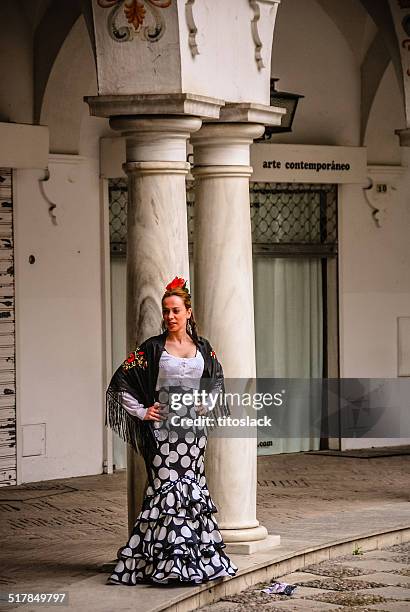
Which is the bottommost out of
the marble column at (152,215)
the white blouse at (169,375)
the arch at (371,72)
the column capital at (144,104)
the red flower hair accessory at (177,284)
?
the white blouse at (169,375)

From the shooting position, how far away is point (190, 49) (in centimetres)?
903

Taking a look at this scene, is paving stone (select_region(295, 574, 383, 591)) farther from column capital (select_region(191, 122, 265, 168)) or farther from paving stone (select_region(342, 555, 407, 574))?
column capital (select_region(191, 122, 265, 168))

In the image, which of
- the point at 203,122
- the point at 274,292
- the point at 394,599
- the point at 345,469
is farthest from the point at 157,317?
the point at 274,292

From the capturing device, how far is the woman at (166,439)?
28.2ft

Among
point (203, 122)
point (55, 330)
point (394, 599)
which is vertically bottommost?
point (394, 599)

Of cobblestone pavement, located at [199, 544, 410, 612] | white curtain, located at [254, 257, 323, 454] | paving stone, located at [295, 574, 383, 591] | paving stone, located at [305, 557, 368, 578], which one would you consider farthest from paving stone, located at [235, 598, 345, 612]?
white curtain, located at [254, 257, 323, 454]

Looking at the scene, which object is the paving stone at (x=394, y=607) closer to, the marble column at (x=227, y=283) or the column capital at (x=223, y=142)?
the marble column at (x=227, y=283)

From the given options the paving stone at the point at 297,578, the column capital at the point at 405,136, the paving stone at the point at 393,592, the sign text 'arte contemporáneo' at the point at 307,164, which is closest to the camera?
the paving stone at the point at 393,592

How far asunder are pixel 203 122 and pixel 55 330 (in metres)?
4.81

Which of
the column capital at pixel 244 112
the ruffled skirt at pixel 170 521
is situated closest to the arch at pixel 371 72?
the column capital at pixel 244 112

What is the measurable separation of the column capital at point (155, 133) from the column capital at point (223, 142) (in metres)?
0.57

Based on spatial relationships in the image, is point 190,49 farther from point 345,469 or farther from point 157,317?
point 345,469

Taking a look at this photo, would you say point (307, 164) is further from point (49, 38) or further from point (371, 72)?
point (49, 38)

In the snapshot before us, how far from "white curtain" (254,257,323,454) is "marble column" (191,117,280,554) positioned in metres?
6.15
